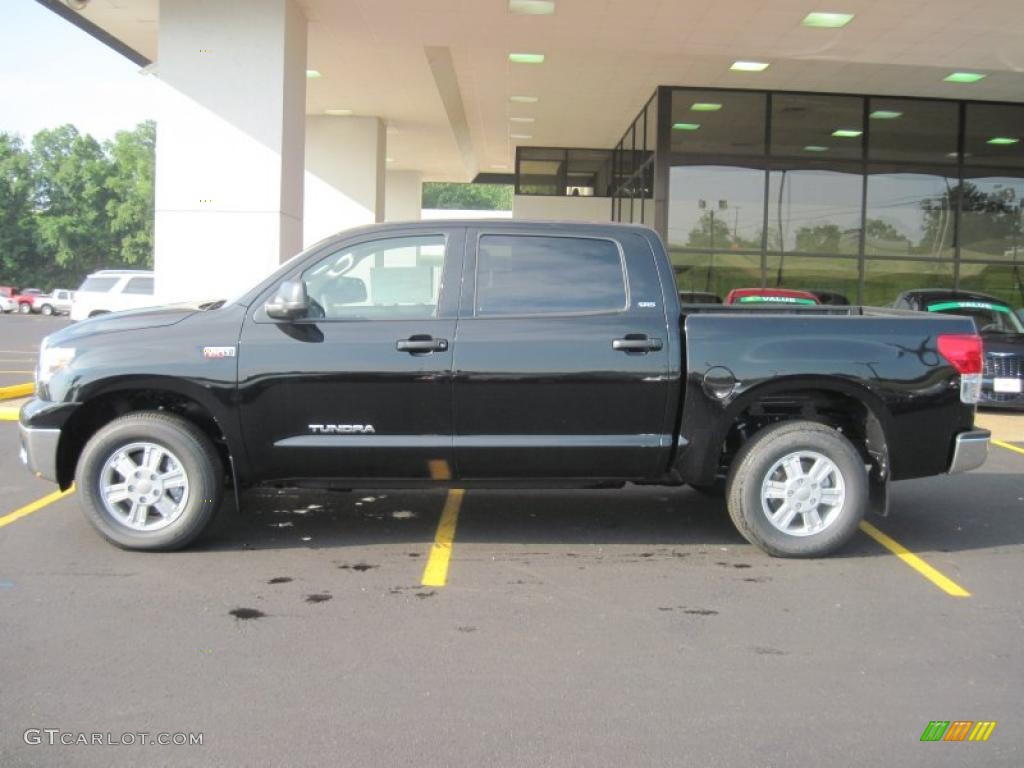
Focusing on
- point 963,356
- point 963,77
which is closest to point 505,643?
point 963,356

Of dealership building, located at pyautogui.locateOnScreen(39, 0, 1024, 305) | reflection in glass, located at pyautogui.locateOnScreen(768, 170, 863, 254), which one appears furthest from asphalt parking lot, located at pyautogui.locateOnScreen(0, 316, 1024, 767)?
reflection in glass, located at pyautogui.locateOnScreen(768, 170, 863, 254)

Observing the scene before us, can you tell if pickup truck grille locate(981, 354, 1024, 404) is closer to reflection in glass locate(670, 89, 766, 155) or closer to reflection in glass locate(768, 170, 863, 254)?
reflection in glass locate(768, 170, 863, 254)

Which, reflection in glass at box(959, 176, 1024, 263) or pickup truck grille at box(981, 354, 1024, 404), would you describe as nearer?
pickup truck grille at box(981, 354, 1024, 404)

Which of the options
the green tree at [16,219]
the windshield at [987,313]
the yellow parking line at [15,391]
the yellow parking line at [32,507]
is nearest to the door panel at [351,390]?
the yellow parking line at [32,507]

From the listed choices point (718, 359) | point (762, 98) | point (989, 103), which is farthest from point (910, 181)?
point (718, 359)

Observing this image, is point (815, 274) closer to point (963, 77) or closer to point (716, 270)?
point (716, 270)

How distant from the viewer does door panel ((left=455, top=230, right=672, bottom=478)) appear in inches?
210

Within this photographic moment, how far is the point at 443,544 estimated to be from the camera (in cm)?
574

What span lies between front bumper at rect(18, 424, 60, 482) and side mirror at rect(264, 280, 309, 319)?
1443 mm

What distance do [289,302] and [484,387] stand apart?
1.21 m

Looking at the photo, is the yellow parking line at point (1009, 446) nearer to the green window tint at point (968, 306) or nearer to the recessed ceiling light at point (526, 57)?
the green window tint at point (968, 306)

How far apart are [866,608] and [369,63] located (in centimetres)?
1308

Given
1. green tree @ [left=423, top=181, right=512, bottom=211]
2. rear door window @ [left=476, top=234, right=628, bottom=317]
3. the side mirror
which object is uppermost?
green tree @ [left=423, top=181, right=512, bottom=211]

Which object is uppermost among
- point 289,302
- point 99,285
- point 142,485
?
point 99,285
